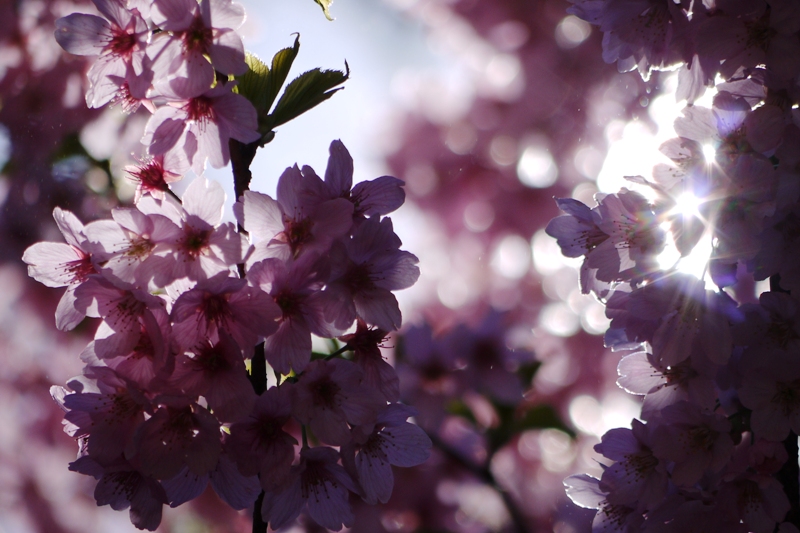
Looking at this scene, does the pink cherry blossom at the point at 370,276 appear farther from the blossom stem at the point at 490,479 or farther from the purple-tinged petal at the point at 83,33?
the blossom stem at the point at 490,479

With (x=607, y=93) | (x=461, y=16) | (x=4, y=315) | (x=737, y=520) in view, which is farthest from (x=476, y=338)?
(x=4, y=315)

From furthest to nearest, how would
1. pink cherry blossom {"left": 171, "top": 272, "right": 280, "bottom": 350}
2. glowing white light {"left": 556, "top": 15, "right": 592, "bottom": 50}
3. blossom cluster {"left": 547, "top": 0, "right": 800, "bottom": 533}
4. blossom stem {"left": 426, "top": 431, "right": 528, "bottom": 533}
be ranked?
glowing white light {"left": 556, "top": 15, "right": 592, "bottom": 50}, blossom stem {"left": 426, "top": 431, "right": 528, "bottom": 533}, blossom cluster {"left": 547, "top": 0, "right": 800, "bottom": 533}, pink cherry blossom {"left": 171, "top": 272, "right": 280, "bottom": 350}

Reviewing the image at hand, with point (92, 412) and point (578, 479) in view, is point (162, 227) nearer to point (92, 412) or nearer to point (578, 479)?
point (92, 412)

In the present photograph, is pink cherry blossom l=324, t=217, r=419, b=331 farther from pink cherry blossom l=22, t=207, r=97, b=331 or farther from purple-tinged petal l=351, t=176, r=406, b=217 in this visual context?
pink cherry blossom l=22, t=207, r=97, b=331

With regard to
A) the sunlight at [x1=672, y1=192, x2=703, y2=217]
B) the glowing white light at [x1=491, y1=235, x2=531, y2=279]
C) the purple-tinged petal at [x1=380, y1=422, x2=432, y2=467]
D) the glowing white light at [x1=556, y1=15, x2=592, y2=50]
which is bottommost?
the glowing white light at [x1=491, y1=235, x2=531, y2=279]

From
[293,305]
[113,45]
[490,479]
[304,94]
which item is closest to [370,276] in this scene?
[293,305]

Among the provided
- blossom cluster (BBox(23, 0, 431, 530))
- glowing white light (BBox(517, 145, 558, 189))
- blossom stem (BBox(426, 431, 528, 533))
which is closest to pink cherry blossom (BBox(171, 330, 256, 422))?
blossom cluster (BBox(23, 0, 431, 530))
